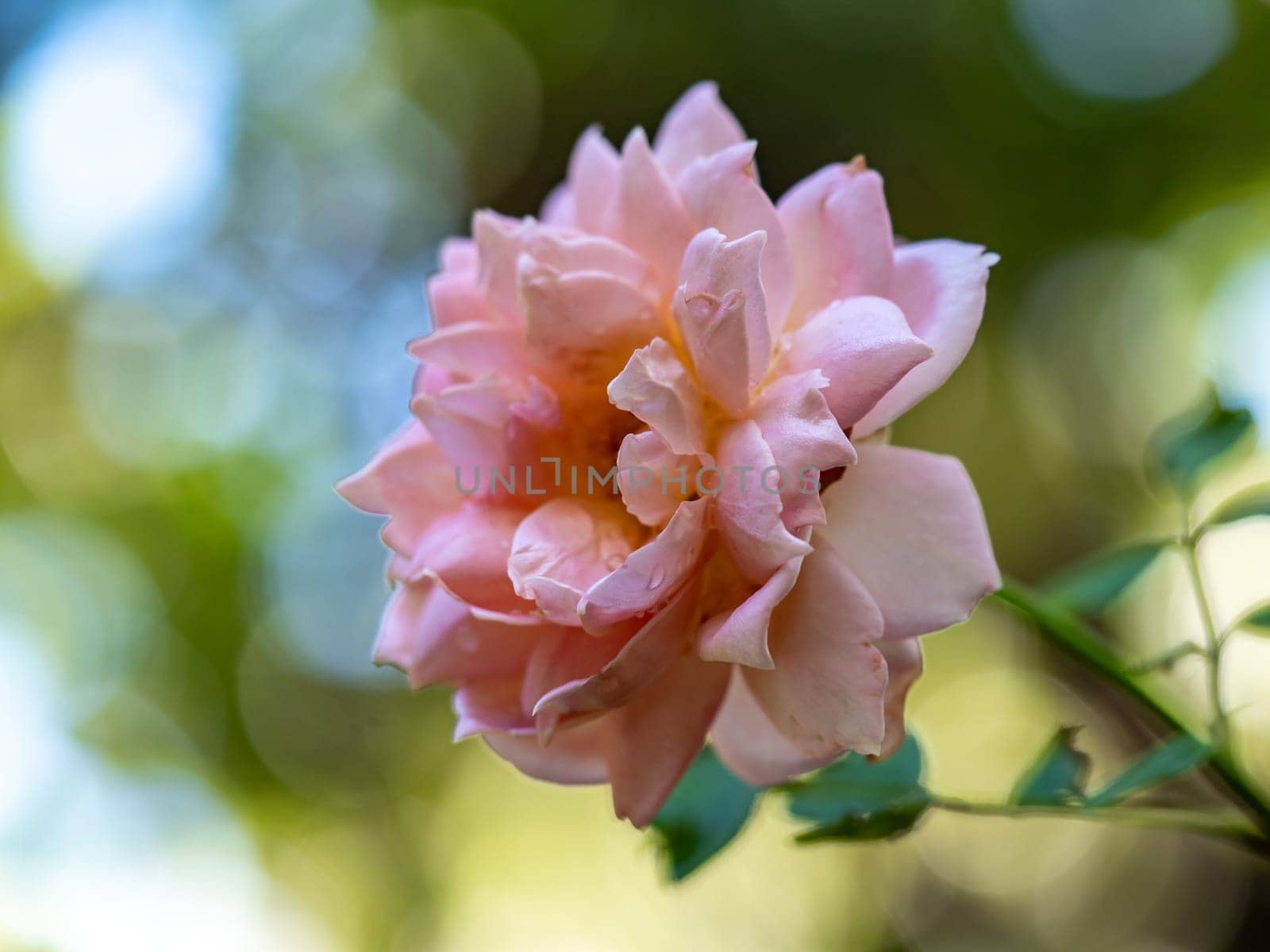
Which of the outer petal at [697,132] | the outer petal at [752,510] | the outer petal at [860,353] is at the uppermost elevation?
the outer petal at [697,132]

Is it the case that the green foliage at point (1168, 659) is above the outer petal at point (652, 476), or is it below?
below

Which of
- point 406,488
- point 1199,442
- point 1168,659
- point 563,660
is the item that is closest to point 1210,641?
point 1168,659

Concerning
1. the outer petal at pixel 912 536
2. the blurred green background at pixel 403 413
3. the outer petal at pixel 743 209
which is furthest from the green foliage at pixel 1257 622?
the blurred green background at pixel 403 413

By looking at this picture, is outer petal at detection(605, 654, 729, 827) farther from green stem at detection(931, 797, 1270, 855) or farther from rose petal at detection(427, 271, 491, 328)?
rose petal at detection(427, 271, 491, 328)

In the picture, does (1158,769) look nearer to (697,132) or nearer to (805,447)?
(805,447)

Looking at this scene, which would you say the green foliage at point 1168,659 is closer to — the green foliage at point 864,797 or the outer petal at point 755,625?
the green foliage at point 864,797
